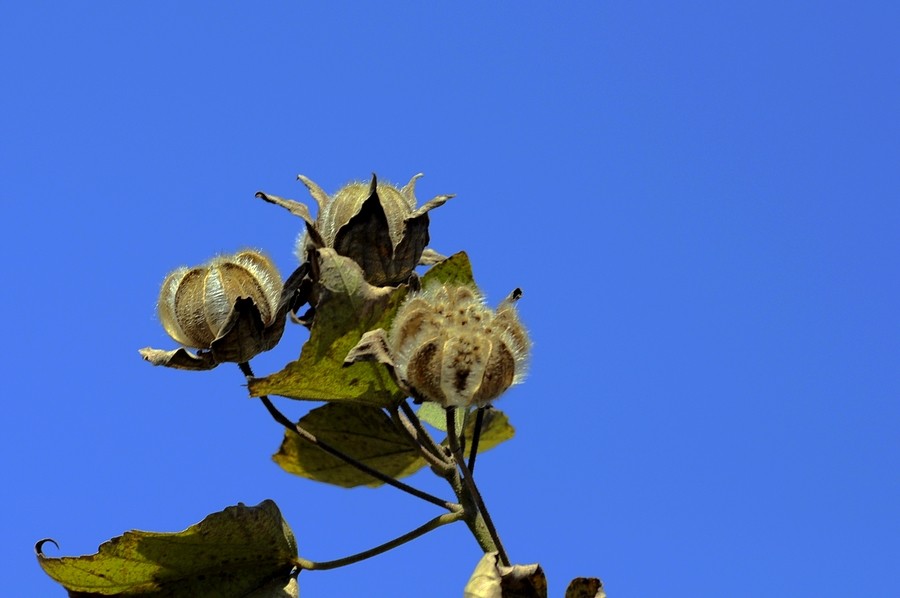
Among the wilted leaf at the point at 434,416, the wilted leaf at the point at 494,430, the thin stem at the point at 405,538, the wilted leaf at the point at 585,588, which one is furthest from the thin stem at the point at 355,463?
the wilted leaf at the point at 494,430

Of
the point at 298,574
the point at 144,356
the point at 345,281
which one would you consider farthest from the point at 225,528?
the point at 345,281

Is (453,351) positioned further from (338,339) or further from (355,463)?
(355,463)

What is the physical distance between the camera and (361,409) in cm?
366

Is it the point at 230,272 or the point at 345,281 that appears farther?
the point at 230,272

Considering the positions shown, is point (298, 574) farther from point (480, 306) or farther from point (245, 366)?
point (480, 306)

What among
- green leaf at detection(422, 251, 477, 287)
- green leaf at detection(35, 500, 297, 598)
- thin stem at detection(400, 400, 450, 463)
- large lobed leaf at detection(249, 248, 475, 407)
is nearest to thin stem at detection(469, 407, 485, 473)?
thin stem at detection(400, 400, 450, 463)

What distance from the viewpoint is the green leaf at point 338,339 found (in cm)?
297

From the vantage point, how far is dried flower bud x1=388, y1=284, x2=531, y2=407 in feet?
9.41

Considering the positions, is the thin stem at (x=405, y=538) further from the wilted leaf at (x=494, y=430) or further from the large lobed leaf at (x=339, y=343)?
the wilted leaf at (x=494, y=430)

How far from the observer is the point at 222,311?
3189 millimetres

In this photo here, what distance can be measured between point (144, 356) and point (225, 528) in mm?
519

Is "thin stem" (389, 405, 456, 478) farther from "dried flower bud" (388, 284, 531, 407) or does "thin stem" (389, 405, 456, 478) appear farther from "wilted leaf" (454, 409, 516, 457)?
"wilted leaf" (454, 409, 516, 457)

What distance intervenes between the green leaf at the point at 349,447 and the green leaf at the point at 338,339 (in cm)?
48

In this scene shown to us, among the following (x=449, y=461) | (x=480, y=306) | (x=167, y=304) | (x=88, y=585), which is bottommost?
(x=88, y=585)
